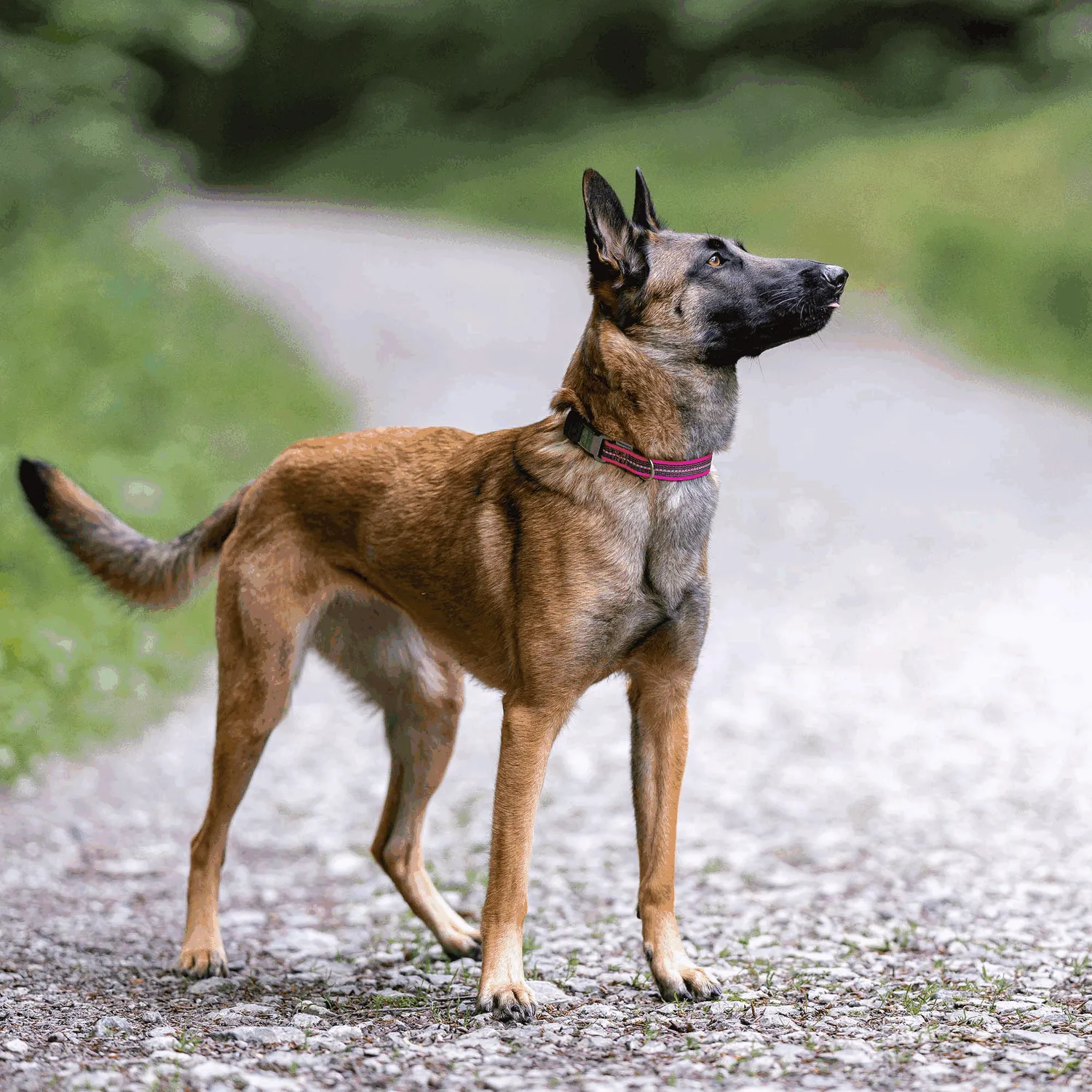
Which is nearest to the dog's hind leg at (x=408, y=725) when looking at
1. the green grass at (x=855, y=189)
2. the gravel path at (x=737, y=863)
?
the gravel path at (x=737, y=863)

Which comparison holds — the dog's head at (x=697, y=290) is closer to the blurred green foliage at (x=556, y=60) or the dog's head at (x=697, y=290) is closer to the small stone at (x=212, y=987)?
the small stone at (x=212, y=987)

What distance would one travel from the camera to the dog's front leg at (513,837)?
155 inches

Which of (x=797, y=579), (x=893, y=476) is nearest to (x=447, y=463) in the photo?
(x=797, y=579)

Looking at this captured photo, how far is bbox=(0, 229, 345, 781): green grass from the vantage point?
7523mm

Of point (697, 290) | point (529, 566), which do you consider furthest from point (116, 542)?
point (697, 290)

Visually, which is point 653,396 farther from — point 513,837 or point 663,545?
point 513,837

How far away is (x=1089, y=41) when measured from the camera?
25.1m

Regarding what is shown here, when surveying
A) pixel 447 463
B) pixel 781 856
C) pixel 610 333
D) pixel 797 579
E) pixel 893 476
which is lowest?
pixel 781 856

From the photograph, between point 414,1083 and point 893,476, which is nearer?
point 414,1083

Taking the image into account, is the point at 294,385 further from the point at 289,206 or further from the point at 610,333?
the point at 289,206

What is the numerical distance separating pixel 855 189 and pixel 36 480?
20075 millimetres

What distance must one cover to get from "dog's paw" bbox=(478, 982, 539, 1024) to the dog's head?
5.93ft

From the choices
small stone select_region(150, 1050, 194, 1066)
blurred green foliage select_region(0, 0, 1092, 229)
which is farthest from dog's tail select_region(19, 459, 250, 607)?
blurred green foliage select_region(0, 0, 1092, 229)

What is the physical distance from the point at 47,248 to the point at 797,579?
27.5 ft
